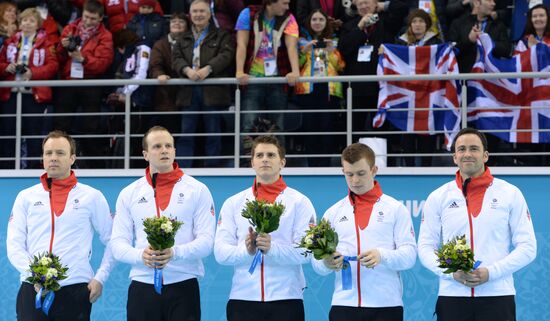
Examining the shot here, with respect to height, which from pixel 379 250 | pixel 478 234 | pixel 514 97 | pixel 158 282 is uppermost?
pixel 514 97

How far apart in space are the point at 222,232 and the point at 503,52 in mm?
4088

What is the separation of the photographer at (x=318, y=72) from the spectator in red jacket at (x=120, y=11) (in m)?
2.11

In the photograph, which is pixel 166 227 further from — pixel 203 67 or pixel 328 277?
pixel 203 67

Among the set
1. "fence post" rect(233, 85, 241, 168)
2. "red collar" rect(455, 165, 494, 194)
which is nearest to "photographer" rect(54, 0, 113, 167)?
"fence post" rect(233, 85, 241, 168)

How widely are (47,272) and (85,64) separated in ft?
13.1

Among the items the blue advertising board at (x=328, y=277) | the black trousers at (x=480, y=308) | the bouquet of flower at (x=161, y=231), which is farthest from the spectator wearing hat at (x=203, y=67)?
the black trousers at (x=480, y=308)

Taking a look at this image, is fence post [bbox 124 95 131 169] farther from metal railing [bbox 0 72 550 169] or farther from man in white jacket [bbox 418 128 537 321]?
man in white jacket [bbox 418 128 537 321]

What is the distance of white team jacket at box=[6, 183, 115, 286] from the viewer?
297 inches

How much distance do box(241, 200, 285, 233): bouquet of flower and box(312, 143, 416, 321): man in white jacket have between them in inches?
16.9

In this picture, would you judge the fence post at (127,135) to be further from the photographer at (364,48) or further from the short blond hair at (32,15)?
the photographer at (364,48)

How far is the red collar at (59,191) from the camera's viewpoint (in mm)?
7672

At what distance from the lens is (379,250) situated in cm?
704

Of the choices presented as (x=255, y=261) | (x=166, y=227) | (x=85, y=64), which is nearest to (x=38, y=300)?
(x=166, y=227)

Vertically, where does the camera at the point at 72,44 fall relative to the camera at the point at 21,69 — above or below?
above
